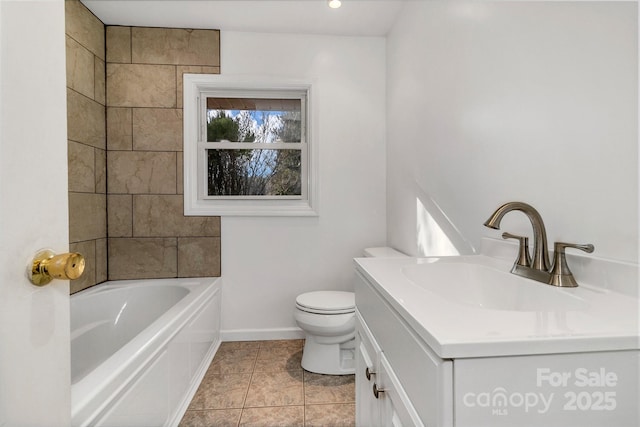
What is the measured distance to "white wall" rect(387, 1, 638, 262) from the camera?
0.76 m

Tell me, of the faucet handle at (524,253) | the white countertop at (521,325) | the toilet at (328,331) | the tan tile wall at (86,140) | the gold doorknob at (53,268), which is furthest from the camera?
the tan tile wall at (86,140)

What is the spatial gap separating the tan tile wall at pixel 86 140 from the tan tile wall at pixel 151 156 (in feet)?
0.23

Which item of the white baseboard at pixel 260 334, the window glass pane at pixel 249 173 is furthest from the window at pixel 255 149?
the white baseboard at pixel 260 334

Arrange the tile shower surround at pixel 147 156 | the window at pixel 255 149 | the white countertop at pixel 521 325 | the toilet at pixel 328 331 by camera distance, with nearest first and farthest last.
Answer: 1. the white countertop at pixel 521 325
2. the toilet at pixel 328 331
3. the tile shower surround at pixel 147 156
4. the window at pixel 255 149

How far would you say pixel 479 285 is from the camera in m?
0.98

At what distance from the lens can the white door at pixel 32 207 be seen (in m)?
0.51

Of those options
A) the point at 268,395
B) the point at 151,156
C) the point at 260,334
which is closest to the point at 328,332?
the point at 268,395

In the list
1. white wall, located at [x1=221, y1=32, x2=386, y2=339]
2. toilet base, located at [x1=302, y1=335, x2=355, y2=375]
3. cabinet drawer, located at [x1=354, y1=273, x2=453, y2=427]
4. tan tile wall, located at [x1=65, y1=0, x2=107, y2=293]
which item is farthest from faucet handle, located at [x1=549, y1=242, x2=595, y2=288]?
tan tile wall, located at [x1=65, y1=0, x2=107, y2=293]

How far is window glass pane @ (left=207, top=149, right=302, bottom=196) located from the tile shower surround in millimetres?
252

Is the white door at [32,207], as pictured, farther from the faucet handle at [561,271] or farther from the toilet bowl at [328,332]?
the toilet bowl at [328,332]

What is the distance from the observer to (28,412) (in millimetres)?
553

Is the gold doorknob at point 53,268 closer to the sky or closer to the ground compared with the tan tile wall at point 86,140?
closer to the ground

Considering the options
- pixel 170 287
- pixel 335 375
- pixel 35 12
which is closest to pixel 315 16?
pixel 35 12

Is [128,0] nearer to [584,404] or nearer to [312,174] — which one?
[312,174]
